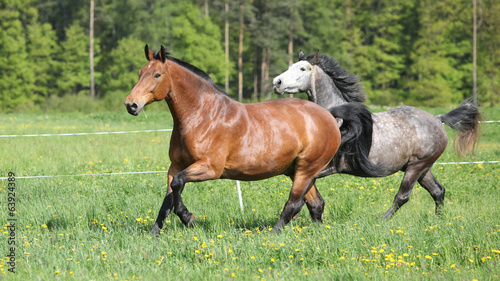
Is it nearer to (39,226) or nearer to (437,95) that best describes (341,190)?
(39,226)

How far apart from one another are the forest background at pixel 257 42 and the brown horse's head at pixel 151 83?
37.0 m

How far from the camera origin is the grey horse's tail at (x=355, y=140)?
6215mm

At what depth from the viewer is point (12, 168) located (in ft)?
30.6

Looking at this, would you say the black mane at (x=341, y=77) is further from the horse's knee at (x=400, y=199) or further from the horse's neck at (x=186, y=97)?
the horse's neck at (x=186, y=97)

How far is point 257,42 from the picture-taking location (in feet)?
148

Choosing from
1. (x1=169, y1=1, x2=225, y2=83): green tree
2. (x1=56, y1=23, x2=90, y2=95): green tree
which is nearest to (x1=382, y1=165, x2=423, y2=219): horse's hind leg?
(x1=169, y1=1, x2=225, y2=83): green tree

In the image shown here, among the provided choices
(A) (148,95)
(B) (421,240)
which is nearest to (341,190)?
(B) (421,240)

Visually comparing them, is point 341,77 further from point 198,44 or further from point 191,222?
point 198,44

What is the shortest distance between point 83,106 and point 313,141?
96.3ft

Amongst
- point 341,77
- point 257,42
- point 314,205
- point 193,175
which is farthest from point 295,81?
point 257,42

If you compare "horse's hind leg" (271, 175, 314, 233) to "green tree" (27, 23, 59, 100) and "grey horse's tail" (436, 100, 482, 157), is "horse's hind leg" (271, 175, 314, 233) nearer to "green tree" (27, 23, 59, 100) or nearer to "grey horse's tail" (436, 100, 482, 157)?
"grey horse's tail" (436, 100, 482, 157)

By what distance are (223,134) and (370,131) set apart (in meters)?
2.13

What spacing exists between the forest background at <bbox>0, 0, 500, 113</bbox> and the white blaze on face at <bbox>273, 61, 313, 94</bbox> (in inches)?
1383

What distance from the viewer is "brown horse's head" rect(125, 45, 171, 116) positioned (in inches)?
186
